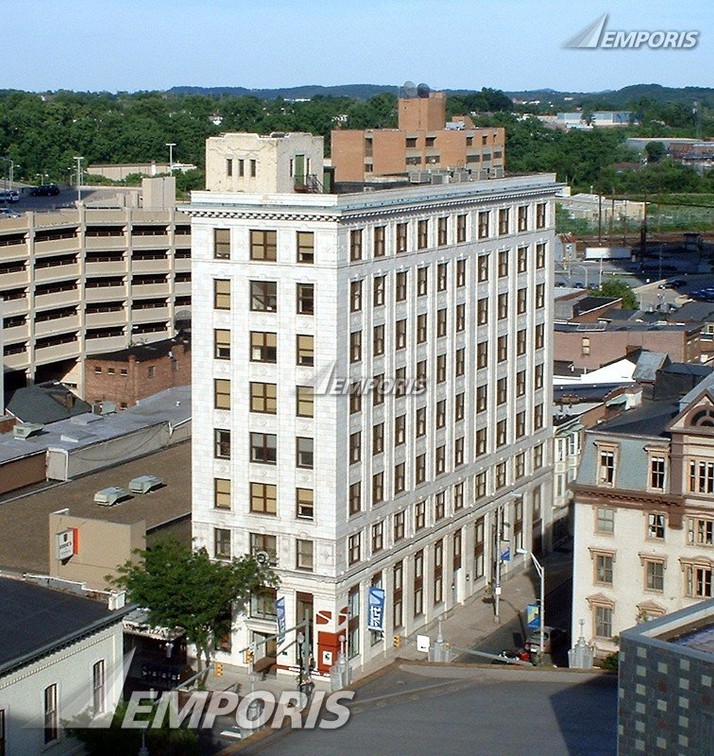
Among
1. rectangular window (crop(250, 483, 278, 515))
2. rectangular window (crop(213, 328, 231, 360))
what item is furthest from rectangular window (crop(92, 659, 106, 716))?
rectangular window (crop(213, 328, 231, 360))

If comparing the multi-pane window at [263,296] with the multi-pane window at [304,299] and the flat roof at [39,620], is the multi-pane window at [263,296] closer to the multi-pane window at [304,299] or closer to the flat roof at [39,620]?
the multi-pane window at [304,299]

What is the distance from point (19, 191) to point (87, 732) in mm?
137105

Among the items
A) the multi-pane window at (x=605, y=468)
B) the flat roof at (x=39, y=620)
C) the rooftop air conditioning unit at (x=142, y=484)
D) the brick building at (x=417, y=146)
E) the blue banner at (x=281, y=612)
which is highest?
the brick building at (x=417, y=146)

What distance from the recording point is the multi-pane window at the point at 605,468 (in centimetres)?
6938

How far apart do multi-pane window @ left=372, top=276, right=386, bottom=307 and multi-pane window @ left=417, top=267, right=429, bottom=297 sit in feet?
12.6

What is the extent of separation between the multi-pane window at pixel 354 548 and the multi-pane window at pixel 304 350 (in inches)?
327

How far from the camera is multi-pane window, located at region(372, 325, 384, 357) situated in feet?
239

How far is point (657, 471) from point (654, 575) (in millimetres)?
4595

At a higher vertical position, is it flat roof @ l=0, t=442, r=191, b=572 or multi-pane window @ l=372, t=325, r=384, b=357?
multi-pane window @ l=372, t=325, r=384, b=357

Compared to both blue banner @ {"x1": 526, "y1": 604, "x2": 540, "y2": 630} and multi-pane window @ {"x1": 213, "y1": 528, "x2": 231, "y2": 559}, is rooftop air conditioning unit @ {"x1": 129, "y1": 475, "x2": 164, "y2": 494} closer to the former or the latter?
multi-pane window @ {"x1": 213, "y1": 528, "x2": 231, "y2": 559}

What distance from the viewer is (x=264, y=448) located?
71.8 metres

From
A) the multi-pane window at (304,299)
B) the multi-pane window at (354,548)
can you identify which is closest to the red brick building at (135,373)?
the multi-pane window at (354,548)

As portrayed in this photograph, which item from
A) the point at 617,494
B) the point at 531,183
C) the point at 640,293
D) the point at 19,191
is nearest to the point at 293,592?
the point at 617,494

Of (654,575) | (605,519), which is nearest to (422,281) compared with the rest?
(605,519)
